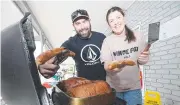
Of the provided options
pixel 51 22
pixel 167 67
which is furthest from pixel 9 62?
pixel 51 22

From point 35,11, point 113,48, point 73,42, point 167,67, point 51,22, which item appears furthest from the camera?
point 51,22

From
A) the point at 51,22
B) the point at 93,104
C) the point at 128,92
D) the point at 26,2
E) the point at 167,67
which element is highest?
the point at 26,2

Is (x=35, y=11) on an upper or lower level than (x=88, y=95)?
upper

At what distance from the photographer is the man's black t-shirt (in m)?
0.93

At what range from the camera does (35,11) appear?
11.2ft

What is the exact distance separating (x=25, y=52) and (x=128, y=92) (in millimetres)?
692

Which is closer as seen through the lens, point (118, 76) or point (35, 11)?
point (118, 76)

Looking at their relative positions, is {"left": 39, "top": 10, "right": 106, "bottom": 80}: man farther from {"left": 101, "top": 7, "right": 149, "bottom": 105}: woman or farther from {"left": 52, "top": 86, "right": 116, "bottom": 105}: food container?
A: {"left": 52, "top": 86, "right": 116, "bottom": 105}: food container

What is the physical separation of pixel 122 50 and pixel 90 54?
16 cm

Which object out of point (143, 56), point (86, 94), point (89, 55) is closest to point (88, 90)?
point (86, 94)

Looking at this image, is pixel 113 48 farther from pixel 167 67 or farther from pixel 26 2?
pixel 26 2

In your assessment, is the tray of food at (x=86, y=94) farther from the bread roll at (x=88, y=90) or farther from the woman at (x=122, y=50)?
the woman at (x=122, y=50)

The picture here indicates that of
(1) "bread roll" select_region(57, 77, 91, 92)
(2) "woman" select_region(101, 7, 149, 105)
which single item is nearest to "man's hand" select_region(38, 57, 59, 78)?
(1) "bread roll" select_region(57, 77, 91, 92)

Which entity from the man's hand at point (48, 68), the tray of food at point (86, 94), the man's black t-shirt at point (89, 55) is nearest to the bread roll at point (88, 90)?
the tray of food at point (86, 94)
